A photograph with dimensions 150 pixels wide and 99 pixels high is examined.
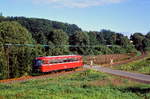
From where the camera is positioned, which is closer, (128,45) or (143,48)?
(128,45)

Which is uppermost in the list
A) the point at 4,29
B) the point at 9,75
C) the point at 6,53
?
the point at 4,29

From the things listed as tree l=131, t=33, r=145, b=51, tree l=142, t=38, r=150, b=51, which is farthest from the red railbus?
tree l=142, t=38, r=150, b=51

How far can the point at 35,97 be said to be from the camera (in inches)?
535

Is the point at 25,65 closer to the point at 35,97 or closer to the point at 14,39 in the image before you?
the point at 14,39

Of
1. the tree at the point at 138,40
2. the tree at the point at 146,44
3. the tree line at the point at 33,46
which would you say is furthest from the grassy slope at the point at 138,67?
the tree at the point at 146,44

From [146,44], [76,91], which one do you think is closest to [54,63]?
[76,91]

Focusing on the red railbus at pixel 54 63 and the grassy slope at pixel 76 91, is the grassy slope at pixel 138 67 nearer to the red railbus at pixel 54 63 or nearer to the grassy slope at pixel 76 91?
the red railbus at pixel 54 63

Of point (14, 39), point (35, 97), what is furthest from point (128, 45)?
point (35, 97)

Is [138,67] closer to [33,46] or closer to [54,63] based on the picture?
[54,63]

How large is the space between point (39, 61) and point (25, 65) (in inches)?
83.6

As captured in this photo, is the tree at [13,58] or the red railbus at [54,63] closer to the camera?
the tree at [13,58]

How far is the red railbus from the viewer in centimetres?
3553

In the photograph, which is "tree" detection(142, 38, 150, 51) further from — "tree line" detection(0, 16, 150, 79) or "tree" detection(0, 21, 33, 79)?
"tree" detection(0, 21, 33, 79)

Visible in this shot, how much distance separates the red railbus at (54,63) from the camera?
35531 millimetres
